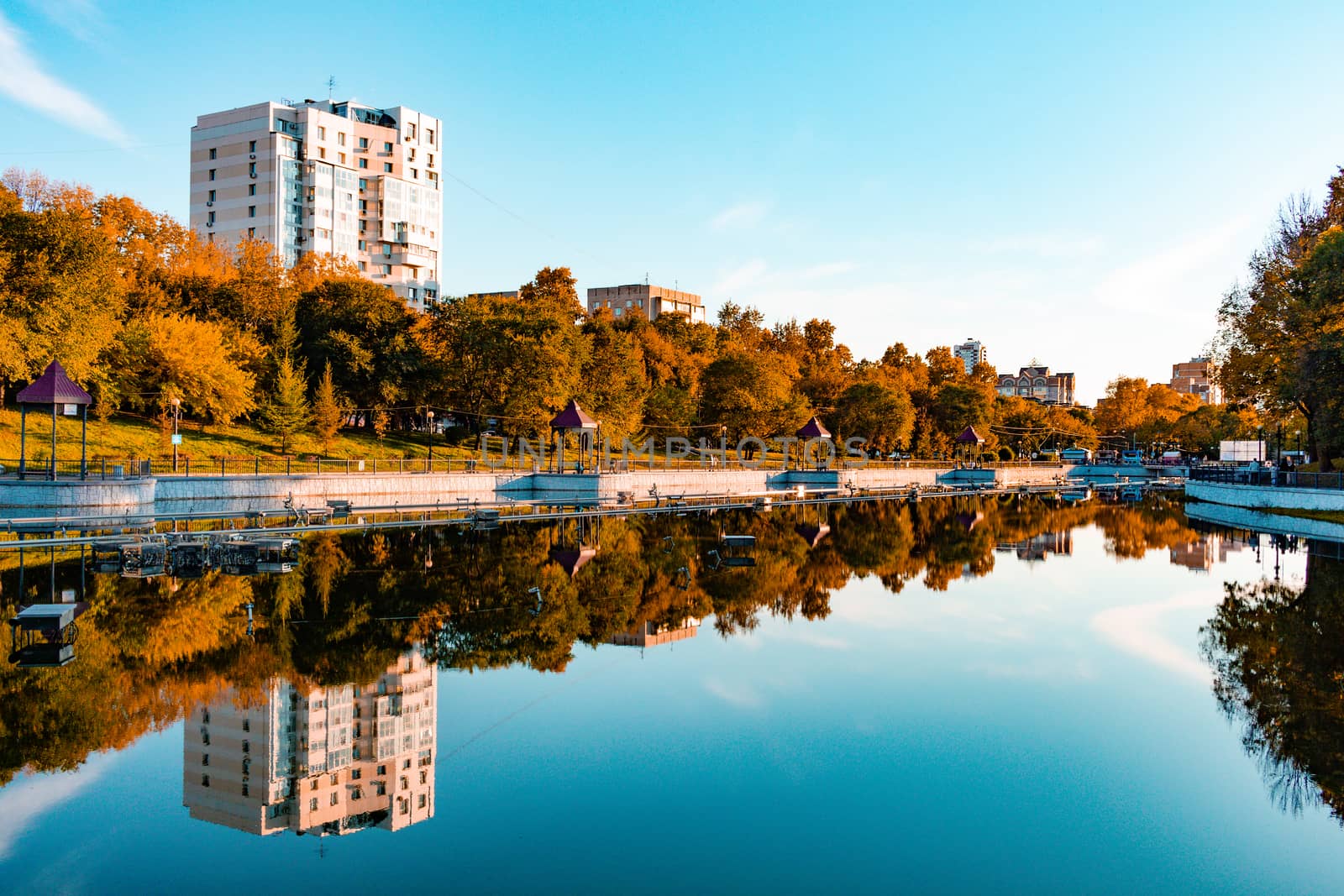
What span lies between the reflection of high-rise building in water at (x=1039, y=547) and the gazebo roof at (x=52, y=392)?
96.8ft

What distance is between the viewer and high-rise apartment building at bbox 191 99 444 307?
84250 millimetres

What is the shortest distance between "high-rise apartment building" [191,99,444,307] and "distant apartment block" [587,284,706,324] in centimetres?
5324

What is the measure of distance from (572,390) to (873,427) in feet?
105

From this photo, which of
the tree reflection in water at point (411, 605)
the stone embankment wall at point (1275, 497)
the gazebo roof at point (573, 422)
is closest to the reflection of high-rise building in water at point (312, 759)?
the tree reflection in water at point (411, 605)

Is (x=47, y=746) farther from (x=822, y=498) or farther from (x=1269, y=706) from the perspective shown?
(x=822, y=498)

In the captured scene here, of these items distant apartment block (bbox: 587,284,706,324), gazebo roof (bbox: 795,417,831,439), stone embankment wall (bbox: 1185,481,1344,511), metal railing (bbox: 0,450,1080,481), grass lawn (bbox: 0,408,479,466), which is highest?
distant apartment block (bbox: 587,284,706,324)

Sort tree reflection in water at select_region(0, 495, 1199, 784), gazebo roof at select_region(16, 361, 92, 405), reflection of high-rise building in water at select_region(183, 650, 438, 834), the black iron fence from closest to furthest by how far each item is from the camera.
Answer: reflection of high-rise building in water at select_region(183, 650, 438, 834)
tree reflection in water at select_region(0, 495, 1199, 784)
gazebo roof at select_region(16, 361, 92, 405)
the black iron fence

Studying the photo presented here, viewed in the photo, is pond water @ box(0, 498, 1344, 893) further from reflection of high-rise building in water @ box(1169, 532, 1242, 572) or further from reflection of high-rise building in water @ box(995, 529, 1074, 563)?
reflection of high-rise building in water @ box(995, 529, 1074, 563)

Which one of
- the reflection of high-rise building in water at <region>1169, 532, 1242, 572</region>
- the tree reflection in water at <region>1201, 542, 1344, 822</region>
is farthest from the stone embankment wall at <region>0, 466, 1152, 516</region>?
the tree reflection in water at <region>1201, 542, 1344, 822</region>

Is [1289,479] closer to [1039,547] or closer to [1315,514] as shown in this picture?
[1315,514]

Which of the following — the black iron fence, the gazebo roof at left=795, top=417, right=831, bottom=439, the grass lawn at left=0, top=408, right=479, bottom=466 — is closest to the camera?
the black iron fence

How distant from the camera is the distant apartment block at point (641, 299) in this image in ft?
482

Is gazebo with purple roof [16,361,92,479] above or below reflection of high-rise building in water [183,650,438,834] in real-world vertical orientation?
above

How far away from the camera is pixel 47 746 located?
924cm
